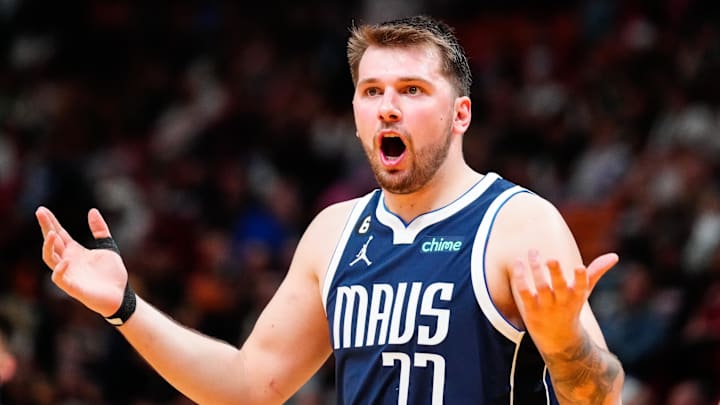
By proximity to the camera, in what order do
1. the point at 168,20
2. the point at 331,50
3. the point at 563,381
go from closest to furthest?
1. the point at 563,381
2. the point at 331,50
3. the point at 168,20

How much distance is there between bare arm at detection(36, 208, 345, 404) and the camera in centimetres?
468

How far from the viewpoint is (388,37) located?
469cm

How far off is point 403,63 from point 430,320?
38.0 inches

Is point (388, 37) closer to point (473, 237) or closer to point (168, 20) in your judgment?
point (473, 237)

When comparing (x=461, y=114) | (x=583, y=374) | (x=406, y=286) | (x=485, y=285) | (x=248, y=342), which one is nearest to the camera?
(x=583, y=374)

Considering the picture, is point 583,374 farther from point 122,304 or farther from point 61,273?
point 61,273

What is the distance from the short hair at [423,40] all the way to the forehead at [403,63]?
23mm

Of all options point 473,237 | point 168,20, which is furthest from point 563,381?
point 168,20

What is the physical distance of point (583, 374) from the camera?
157 inches

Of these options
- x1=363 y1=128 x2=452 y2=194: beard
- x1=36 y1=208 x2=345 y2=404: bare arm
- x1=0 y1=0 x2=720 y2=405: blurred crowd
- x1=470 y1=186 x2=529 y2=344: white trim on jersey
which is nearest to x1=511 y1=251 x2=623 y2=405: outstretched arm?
x1=470 y1=186 x2=529 y2=344: white trim on jersey

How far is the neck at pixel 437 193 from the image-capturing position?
4.70m

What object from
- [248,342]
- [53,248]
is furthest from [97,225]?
[248,342]

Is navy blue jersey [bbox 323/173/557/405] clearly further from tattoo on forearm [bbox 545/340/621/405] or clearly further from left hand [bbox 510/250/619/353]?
left hand [bbox 510/250/619/353]

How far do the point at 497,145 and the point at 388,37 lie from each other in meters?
7.66
